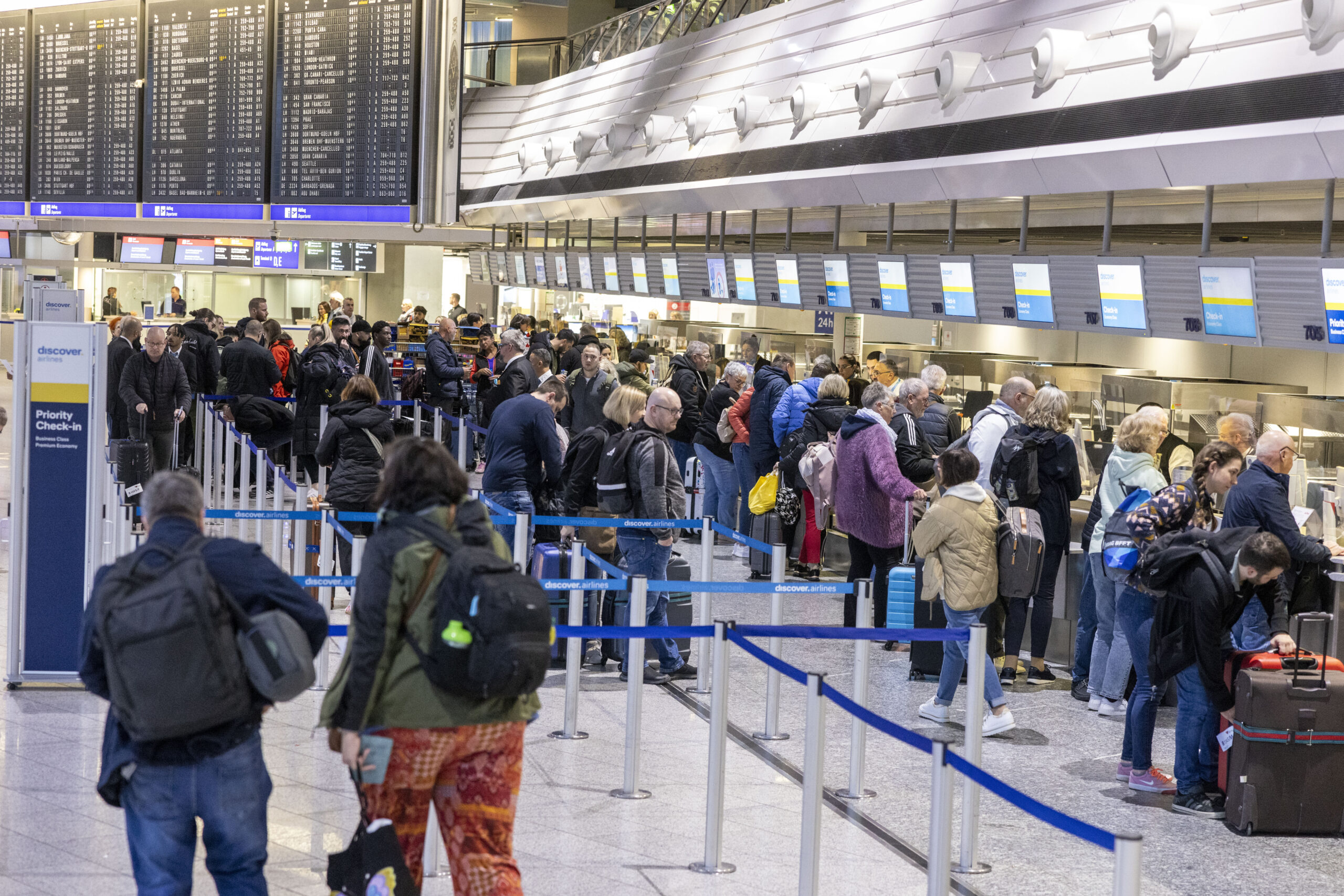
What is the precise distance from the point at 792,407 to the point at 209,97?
8.25 metres

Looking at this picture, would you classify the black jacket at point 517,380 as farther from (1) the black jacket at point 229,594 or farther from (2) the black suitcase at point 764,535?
(1) the black jacket at point 229,594

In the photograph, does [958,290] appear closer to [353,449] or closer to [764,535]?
[764,535]

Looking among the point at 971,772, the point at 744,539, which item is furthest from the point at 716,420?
the point at 971,772

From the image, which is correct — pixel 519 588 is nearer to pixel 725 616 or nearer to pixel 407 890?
pixel 407 890

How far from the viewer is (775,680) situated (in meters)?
6.71

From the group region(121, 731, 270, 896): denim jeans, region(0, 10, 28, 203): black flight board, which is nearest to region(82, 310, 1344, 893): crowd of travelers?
region(121, 731, 270, 896): denim jeans

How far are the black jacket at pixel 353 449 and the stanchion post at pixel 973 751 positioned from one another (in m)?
4.74

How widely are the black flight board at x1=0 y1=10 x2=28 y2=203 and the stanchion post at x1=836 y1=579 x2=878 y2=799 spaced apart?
1319 cm

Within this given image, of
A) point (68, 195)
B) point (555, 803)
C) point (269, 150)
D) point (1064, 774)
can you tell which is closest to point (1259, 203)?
point (1064, 774)

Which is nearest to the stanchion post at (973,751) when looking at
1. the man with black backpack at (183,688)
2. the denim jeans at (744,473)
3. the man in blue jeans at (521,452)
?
the man with black backpack at (183,688)

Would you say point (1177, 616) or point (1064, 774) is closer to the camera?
point (1177, 616)

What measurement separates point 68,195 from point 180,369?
14.8ft

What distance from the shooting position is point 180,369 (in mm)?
12727

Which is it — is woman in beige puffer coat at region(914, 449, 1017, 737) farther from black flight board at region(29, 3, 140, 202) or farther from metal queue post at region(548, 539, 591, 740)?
black flight board at region(29, 3, 140, 202)
